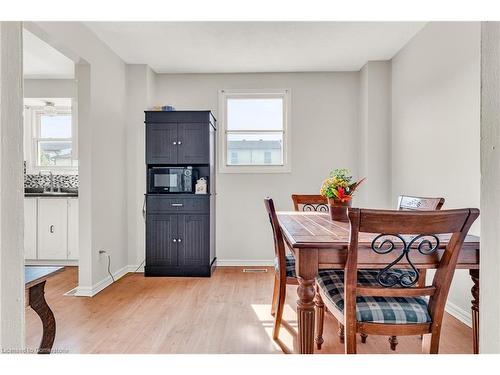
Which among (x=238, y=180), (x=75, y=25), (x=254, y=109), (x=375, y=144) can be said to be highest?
(x=75, y=25)

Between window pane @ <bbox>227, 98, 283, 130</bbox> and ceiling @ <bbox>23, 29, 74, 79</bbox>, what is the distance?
2.04m

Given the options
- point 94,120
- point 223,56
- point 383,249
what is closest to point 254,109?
point 223,56

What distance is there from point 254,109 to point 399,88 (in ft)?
5.78

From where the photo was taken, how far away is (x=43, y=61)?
394cm

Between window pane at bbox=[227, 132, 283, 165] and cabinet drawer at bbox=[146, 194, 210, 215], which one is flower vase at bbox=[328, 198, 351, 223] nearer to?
cabinet drawer at bbox=[146, 194, 210, 215]

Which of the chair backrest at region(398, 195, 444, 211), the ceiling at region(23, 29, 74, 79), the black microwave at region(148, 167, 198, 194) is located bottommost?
the chair backrest at region(398, 195, 444, 211)

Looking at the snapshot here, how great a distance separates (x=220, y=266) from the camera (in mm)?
4332

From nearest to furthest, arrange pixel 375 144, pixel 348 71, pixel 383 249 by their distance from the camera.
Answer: pixel 383 249
pixel 375 144
pixel 348 71

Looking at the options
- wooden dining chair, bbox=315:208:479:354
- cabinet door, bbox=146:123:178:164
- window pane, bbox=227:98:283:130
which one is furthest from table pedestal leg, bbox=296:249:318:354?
window pane, bbox=227:98:283:130

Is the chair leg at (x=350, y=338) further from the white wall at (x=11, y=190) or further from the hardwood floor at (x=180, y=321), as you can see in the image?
the white wall at (x=11, y=190)

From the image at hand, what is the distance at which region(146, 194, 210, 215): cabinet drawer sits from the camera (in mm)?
3848

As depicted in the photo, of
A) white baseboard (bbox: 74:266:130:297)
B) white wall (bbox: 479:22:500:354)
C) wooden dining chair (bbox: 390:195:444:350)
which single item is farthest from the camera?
white baseboard (bbox: 74:266:130:297)

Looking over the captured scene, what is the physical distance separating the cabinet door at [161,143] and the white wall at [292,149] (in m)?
0.63
